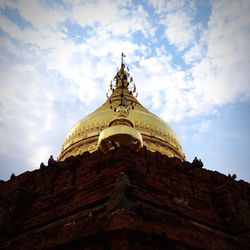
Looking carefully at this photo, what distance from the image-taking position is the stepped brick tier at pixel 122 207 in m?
3.44

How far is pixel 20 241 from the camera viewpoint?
4.29 meters

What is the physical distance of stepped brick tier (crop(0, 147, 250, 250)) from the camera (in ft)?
11.3

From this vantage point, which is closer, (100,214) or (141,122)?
(100,214)

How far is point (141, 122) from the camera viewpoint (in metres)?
12.6

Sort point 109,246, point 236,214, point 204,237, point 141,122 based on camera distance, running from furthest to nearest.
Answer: point 141,122 → point 236,214 → point 204,237 → point 109,246

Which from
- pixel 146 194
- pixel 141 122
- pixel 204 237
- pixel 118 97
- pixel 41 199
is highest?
pixel 118 97

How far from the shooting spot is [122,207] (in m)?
3.48

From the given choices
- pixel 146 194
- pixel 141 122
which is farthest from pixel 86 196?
pixel 141 122

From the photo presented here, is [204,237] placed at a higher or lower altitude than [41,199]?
lower

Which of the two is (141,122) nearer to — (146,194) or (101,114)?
(101,114)

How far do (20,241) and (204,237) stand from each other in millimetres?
2300

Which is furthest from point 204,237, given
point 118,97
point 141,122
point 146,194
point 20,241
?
point 118,97

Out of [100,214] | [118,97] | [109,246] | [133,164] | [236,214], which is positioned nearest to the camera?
[109,246]

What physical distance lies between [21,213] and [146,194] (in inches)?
83.9
